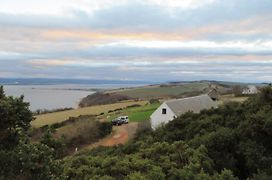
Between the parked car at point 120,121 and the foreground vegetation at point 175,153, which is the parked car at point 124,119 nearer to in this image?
the parked car at point 120,121

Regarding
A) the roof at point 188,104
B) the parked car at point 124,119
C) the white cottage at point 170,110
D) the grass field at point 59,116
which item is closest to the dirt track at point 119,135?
the parked car at point 124,119

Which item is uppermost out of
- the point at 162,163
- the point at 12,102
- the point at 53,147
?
the point at 12,102

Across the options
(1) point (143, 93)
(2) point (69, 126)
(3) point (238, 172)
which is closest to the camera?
(3) point (238, 172)

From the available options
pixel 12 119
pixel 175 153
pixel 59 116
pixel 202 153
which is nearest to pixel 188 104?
pixel 59 116

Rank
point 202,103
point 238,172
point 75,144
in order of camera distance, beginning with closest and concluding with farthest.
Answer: point 238,172, point 75,144, point 202,103

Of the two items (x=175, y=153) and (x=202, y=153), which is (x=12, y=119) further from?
(x=202, y=153)

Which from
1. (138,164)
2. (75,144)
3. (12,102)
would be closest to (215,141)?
(138,164)

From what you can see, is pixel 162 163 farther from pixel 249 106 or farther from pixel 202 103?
pixel 202 103
